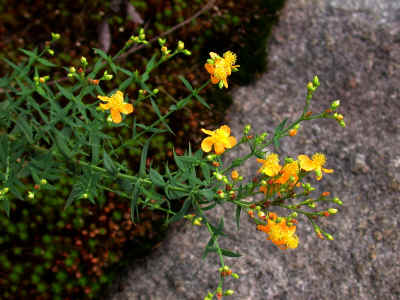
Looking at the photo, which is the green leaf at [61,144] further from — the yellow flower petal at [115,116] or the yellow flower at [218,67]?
the yellow flower at [218,67]

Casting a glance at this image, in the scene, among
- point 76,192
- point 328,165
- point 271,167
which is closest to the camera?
point 271,167

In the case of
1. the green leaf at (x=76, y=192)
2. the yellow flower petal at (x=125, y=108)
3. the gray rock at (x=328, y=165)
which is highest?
the yellow flower petal at (x=125, y=108)

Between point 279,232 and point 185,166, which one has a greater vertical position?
point 185,166

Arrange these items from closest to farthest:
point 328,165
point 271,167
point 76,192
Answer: point 271,167
point 76,192
point 328,165

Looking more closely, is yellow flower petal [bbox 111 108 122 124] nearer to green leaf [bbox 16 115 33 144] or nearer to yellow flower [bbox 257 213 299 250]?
green leaf [bbox 16 115 33 144]

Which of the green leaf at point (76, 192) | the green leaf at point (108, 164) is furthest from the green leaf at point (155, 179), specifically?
the green leaf at point (76, 192)

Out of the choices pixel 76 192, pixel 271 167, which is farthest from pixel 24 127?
pixel 271 167

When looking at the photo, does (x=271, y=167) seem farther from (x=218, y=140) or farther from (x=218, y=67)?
(x=218, y=67)

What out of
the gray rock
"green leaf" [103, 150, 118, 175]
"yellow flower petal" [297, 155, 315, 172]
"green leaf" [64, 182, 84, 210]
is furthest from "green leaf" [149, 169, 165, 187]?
the gray rock

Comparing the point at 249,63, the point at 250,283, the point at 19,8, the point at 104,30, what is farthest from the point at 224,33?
the point at 250,283

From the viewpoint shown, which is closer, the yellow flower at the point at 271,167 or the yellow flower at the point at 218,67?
the yellow flower at the point at 271,167
